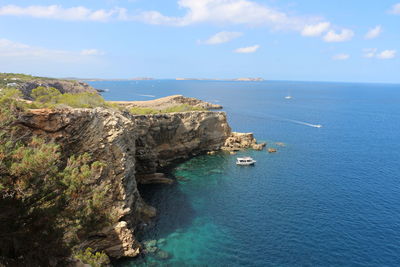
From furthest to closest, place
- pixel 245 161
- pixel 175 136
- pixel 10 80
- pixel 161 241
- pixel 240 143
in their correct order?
pixel 240 143
pixel 10 80
pixel 175 136
pixel 245 161
pixel 161 241

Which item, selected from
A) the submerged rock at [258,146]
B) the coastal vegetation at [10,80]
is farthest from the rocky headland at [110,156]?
the coastal vegetation at [10,80]

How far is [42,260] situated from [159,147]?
53.0 m

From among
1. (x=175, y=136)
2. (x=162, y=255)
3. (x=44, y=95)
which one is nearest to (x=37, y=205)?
(x=162, y=255)

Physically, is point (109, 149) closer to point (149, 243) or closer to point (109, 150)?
point (109, 150)

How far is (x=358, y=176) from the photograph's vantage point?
55.0 m

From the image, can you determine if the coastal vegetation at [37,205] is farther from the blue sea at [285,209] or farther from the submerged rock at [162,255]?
the blue sea at [285,209]

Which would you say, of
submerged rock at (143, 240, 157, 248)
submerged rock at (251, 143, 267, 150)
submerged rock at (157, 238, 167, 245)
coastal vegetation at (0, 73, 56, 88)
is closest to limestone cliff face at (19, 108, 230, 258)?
submerged rock at (143, 240, 157, 248)

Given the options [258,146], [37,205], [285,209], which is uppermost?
[37,205]

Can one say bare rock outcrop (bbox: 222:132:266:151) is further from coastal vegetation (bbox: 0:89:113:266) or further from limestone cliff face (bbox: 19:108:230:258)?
coastal vegetation (bbox: 0:89:113:266)

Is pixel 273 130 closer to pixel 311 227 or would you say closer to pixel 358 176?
pixel 358 176

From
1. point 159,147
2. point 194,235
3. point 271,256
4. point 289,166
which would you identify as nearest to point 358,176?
point 289,166

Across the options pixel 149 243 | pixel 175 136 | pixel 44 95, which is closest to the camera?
pixel 149 243

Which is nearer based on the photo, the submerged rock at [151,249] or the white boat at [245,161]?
the submerged rock at [151,249]

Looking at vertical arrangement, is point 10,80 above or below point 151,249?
above
